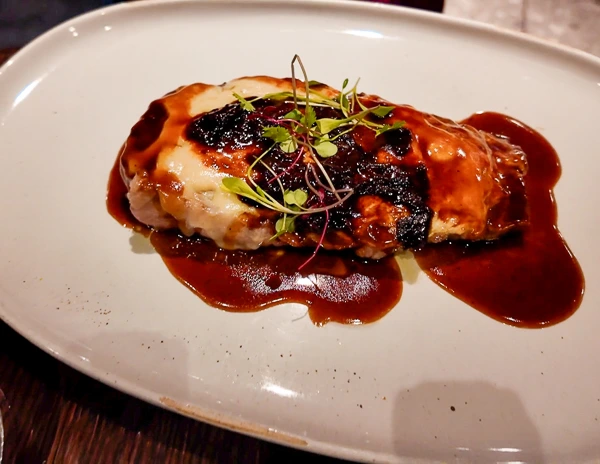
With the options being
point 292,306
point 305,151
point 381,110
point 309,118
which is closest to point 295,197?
point 305,151

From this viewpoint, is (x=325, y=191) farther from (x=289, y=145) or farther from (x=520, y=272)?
(x=520, y=272)

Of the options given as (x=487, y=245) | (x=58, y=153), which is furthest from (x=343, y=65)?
(x=58, y=153)

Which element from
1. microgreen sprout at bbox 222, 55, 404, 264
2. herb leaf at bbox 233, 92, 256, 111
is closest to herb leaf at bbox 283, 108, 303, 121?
microgreen sprout at bbox 222, 55, 404, 264

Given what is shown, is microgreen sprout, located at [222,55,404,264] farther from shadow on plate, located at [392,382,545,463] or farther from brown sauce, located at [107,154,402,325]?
shadow on plate, located at [392,382,545,463]

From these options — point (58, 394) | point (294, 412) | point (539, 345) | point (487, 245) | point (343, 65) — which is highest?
point (343, 65)

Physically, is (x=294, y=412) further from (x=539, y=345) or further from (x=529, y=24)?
(x=529, y=24)

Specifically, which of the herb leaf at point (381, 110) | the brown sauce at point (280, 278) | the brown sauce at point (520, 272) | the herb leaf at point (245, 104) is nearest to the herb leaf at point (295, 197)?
the brown sauce at point (280, 278)

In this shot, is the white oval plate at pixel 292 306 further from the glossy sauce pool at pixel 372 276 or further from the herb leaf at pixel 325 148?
the herb leaf at pixel 325 148
